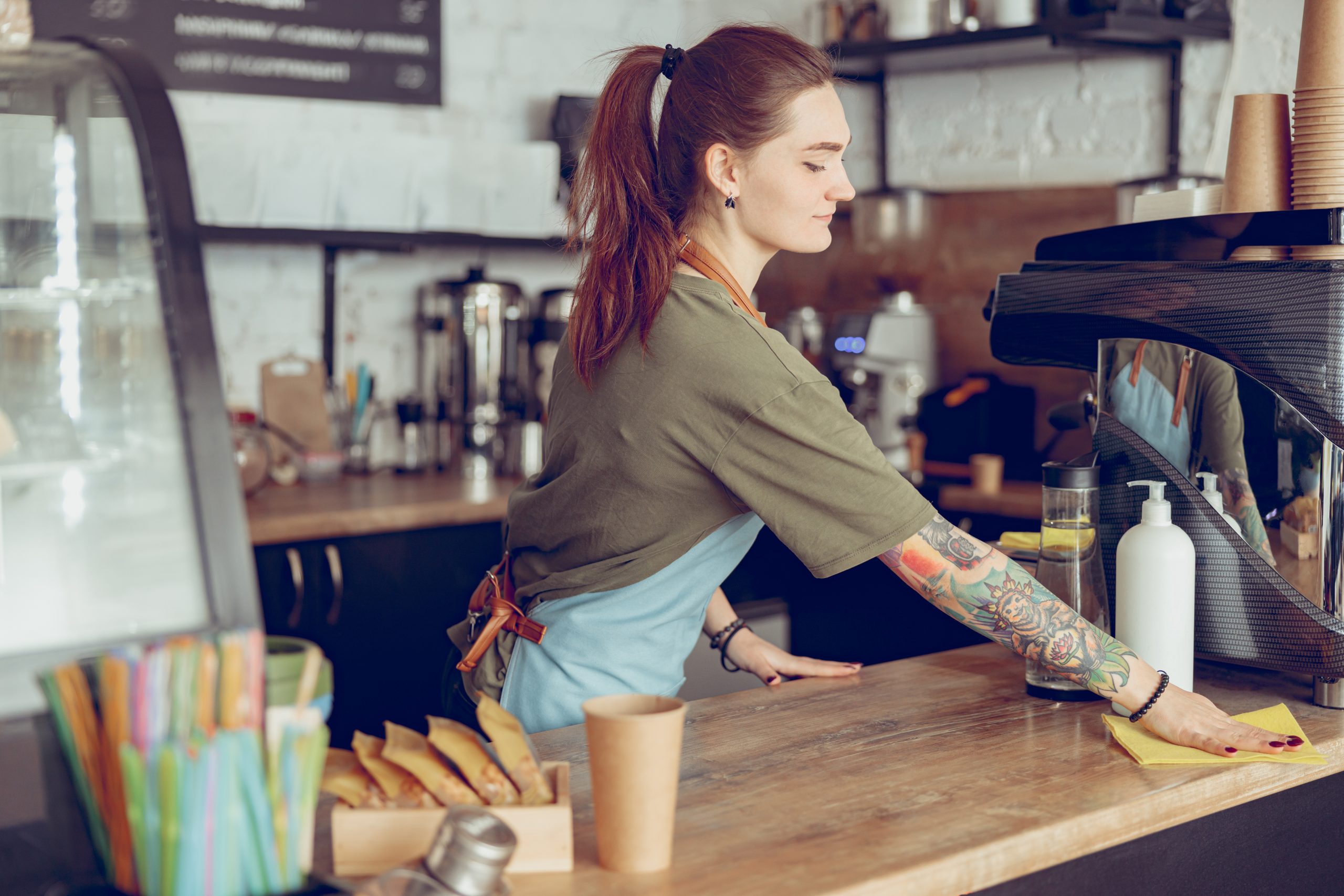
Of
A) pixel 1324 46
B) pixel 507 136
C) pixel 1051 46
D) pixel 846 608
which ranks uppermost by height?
pixel 1051 46

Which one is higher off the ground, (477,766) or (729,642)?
(477,766)

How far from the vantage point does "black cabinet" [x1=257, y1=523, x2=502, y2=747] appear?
2527 mm

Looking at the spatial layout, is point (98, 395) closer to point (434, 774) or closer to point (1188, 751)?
point (434, 774)

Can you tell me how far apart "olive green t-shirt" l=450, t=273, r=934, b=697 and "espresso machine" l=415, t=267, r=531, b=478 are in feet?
5.73

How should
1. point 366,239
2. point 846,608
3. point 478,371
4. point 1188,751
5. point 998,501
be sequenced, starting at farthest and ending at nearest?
point 478,371 < point 366,239 < point 846,608 < point 998,501 < point 1188,751

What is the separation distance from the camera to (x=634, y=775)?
91 cm

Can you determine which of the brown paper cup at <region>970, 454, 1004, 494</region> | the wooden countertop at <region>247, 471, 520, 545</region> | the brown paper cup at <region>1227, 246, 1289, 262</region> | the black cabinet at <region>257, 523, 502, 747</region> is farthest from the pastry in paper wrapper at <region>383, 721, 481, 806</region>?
the brown paper cup at <region>970, 454, 1004, 494</region>

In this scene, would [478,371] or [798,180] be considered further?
[478,371]

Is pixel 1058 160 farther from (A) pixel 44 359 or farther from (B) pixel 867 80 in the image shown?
(A) pixel 44 359

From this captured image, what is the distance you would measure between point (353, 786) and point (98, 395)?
39 cm

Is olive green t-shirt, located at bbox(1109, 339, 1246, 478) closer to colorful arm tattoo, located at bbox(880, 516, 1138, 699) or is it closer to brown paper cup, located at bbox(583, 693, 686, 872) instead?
colorful arm tattoo, located at bbox(880, 516, 1138, 699)

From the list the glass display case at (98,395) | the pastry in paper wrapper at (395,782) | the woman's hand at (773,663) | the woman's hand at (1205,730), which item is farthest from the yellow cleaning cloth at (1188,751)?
the glass display case at (98,395)

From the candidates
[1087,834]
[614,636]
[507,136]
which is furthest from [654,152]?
[507,136]

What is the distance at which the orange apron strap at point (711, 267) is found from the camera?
55.8 inches
